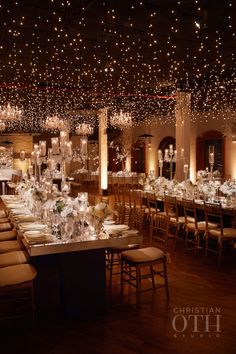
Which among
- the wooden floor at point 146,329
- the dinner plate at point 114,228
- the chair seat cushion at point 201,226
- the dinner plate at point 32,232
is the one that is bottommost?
the wooden floor at point 146,329

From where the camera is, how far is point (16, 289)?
3502 mm

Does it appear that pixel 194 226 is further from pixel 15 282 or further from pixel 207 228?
pixel 15 282

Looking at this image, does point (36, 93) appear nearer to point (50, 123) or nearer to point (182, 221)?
point (50, 123)

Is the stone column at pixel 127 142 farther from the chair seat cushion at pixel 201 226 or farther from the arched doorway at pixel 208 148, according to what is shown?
the chair seat cushion at pixel 201 226

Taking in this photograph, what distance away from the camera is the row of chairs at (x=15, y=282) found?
11.0 ft

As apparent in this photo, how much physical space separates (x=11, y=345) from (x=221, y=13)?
17.1ft

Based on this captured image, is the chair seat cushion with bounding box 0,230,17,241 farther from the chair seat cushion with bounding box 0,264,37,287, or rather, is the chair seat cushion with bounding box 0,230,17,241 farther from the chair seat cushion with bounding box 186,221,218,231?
the chair seat cushion with bounding box 186,221,218,231

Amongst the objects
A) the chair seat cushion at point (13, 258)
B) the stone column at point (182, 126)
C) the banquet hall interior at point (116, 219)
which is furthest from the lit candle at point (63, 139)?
the stone column at point (182, 126)

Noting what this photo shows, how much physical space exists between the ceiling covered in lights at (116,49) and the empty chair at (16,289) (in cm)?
367

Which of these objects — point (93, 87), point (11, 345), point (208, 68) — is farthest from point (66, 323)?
point (93, 87)

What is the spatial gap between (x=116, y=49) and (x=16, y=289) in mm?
5093

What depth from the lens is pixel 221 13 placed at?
5.30 metres

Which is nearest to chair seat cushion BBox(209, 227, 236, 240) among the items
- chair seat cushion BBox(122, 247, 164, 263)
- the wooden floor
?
the wooden floor

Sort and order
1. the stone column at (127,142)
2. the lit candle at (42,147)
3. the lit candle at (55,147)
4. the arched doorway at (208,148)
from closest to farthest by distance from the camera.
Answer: the lit candle at (55,147) < the lit candle at (42,147) < the arched doorway at (208,148) < the stone column at (127,142)
